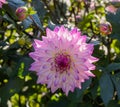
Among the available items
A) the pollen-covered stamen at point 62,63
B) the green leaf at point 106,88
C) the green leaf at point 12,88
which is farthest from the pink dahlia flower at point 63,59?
the green leaf at point 12,88

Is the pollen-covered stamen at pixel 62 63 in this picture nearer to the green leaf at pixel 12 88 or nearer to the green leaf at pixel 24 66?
the green leaf at pixel 24 66

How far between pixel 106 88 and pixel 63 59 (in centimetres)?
19

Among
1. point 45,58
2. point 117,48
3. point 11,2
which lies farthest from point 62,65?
point 117,48

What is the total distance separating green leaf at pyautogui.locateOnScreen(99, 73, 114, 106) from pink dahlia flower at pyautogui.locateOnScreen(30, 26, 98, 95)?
0.10 m

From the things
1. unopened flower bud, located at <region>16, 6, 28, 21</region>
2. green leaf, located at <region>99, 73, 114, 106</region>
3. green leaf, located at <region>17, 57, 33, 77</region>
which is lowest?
green leaf, located at <region>99, 73, 114, 106</region>

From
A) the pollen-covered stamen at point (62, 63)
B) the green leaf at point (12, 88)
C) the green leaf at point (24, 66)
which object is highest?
the pollen-covered stamen at point (62, 63)

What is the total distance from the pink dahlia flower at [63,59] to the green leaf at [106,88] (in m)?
0.10

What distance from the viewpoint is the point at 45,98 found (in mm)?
1950

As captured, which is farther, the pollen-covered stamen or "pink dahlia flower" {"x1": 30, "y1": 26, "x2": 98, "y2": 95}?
the pollen-covered stamen

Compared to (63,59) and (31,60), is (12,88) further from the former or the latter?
(63,59)

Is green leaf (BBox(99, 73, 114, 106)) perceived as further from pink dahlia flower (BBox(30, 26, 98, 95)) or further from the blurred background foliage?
pink dahlia flower (BBox(30, 26, 98, 95))

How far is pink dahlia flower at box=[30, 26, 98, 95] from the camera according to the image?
130cm

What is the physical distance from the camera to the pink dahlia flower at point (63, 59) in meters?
1.30

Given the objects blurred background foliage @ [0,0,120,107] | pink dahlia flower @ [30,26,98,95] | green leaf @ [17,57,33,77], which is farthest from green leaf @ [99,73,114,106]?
green leaf @ [17,57,33,77]
